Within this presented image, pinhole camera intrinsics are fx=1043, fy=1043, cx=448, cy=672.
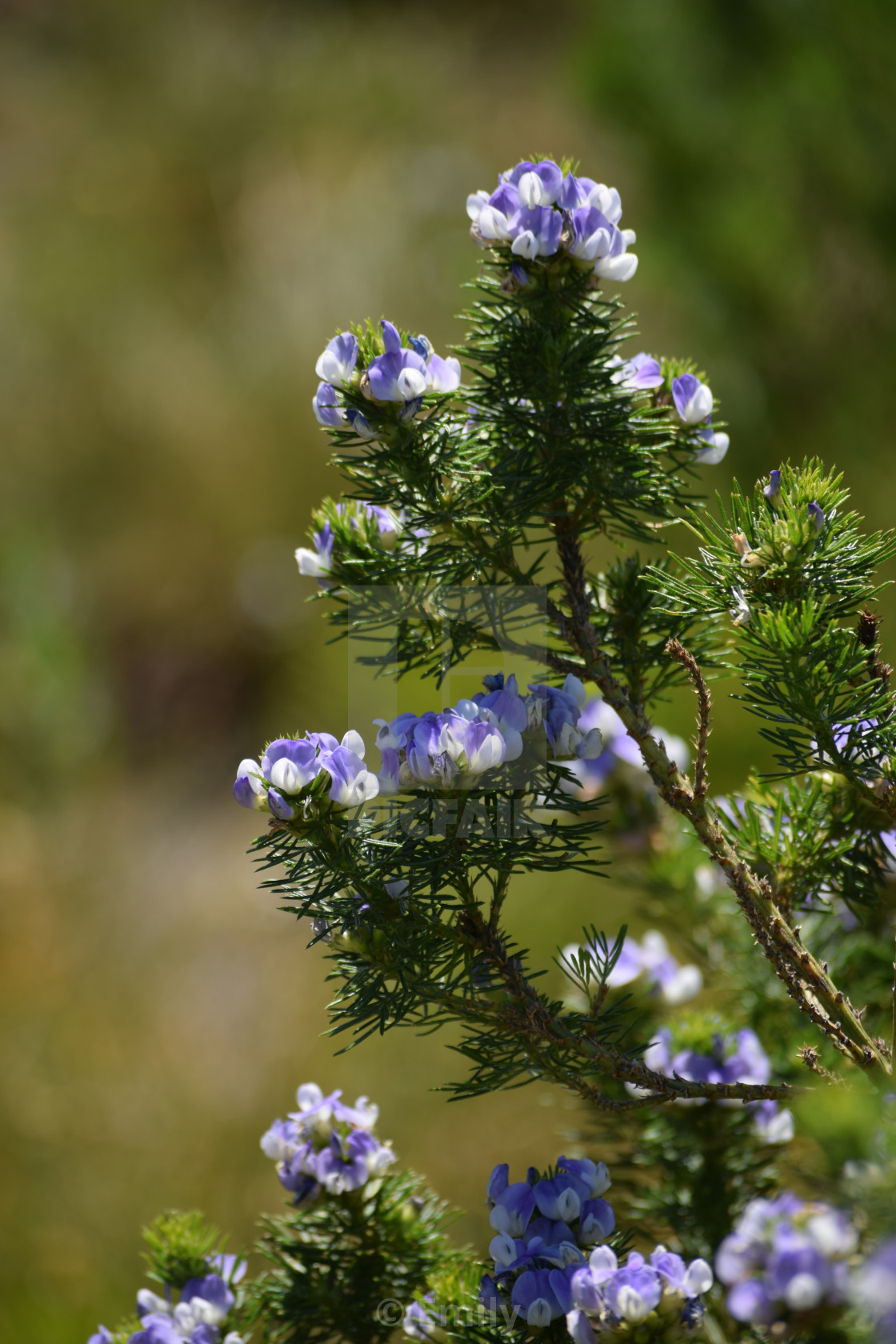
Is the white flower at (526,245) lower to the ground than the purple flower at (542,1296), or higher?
higher

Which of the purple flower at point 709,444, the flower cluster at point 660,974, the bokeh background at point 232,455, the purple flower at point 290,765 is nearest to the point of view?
the purple flower at point 290,765

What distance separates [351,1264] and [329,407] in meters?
0.40

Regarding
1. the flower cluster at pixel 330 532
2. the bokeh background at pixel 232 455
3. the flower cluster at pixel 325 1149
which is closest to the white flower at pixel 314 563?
the flower cluster at pixel 330 532

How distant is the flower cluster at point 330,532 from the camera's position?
18.3 inches

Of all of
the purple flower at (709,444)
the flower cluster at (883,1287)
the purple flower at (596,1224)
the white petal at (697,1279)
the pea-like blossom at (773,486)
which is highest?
the purple flower at (709,444)

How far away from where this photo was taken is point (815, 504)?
40 cm

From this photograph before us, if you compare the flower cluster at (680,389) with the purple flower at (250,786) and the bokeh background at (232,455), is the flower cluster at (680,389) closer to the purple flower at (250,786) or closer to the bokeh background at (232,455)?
the purple flower at (250,786)

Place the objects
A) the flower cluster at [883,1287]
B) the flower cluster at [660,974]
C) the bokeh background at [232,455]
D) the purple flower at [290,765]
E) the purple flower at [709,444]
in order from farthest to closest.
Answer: the bokeh background at [232,455] → the flower cluster at [660,974] → the purple flower at [709,444] → the purple flower at [290,765] → the flower cluster at [883,1287]

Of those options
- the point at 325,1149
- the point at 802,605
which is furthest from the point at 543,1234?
the point at 802,605

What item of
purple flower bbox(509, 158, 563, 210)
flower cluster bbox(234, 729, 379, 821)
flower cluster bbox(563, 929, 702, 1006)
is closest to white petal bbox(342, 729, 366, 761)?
flower cluster bbox(234, 729, 379, 821)

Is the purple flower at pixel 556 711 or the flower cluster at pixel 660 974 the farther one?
the flower cluster at pixel 660 974

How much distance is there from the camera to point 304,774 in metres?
0.36

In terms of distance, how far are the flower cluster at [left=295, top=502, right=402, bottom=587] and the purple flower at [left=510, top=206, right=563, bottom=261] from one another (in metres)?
0.13

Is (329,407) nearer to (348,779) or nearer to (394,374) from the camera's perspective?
(394,374)
